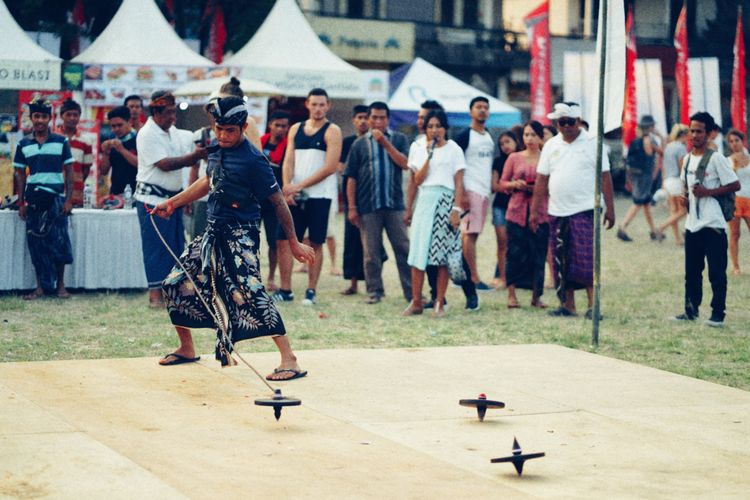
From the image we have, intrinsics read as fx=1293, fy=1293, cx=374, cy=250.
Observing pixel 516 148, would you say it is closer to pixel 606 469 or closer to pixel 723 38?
pixel 606 469

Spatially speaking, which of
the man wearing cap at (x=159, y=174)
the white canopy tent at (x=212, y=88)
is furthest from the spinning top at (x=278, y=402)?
the white canopy tent at (x=212, y=88)

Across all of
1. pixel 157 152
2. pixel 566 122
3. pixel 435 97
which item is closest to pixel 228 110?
pixel 157 152

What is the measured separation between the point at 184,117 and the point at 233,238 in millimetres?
12721

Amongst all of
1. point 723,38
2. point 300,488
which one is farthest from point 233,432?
point 723,38

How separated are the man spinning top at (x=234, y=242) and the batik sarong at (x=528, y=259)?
4.76m

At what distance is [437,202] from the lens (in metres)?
11.2

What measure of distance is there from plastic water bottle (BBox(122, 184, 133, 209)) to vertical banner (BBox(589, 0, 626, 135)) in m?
5.19

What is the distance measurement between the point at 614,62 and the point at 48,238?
563cm

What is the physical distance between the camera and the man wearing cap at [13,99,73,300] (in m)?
12.0

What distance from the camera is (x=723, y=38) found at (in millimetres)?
51062

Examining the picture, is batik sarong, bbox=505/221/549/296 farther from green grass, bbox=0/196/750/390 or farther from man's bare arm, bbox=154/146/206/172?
man's bare arm, bbox=154/146/206/172

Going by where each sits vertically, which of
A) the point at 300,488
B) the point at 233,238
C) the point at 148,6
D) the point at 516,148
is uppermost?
the point at 148,6

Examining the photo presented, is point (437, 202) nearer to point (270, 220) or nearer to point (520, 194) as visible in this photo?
point (520, 194)

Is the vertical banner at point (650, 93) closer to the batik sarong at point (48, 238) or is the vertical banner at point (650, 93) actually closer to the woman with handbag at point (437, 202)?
the woman with handbag at point (437, 202)
